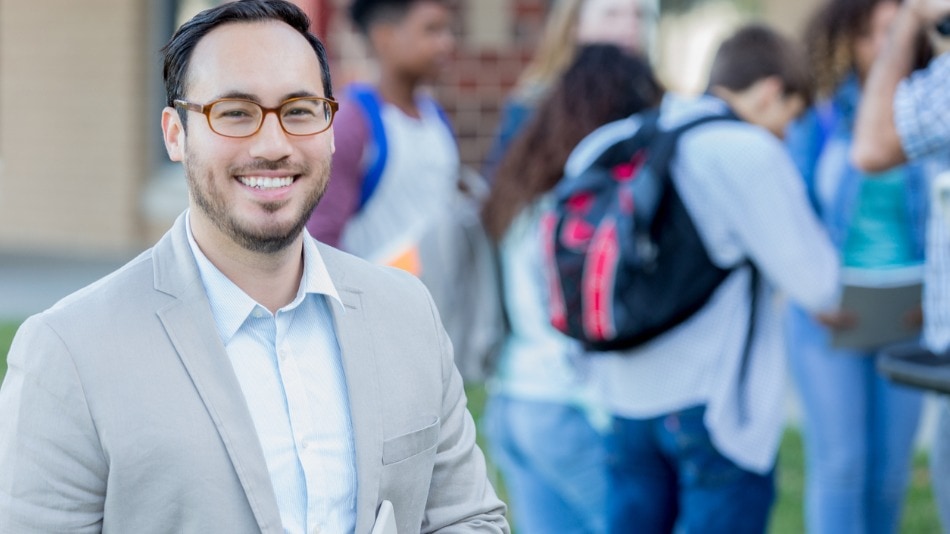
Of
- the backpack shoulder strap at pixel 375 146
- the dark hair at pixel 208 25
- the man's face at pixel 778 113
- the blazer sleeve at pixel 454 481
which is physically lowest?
the blazer sleeve at pixel 454 481

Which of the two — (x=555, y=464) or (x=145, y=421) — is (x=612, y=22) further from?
(x=145, y=421)

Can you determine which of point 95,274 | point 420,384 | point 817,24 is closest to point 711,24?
point 95,274

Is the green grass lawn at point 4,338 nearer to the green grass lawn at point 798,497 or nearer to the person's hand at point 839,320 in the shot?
the green grass lawn at point 798,497

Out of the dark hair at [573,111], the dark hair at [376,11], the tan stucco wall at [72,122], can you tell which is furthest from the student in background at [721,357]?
the tan stucco wall at [72,122]

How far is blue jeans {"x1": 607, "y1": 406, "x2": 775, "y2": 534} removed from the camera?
3730 millimetres

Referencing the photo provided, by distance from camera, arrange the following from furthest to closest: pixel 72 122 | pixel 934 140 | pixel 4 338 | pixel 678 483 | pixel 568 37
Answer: pixel 72 122
pixel 4 338
pixel 568 37
pixel 678 483
pixel 934 140

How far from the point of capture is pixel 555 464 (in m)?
4.20

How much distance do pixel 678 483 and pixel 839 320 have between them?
3.22 feet

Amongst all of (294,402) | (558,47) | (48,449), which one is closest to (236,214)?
(294,402)

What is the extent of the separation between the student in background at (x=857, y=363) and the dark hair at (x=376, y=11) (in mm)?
1534

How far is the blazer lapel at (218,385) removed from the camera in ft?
6.50

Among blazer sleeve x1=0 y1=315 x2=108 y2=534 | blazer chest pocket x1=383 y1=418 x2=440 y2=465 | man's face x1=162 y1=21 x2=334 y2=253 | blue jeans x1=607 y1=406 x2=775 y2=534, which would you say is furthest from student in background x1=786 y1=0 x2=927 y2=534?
blazer sleeve x1=0 y1=315 x2=108 y2=534

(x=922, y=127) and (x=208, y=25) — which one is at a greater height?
(x=208, y=25)

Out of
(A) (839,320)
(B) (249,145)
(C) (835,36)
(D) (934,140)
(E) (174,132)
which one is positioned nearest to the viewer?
(B) (249,145)
